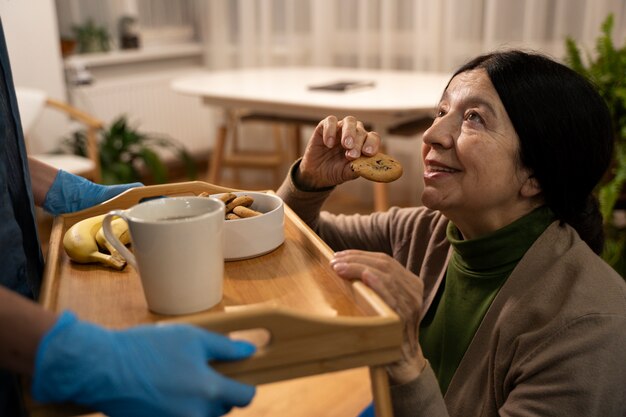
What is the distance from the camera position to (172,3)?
16.3ft

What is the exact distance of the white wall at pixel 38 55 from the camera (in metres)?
3.66

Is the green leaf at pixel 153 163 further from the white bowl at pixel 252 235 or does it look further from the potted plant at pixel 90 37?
the white bowl at pixel 252 235

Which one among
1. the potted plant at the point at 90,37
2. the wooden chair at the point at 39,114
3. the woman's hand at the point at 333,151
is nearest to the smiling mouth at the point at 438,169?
the woman's hand at the point at 333,151

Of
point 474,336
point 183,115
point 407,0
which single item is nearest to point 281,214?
point 474,336

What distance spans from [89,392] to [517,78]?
0.88 m

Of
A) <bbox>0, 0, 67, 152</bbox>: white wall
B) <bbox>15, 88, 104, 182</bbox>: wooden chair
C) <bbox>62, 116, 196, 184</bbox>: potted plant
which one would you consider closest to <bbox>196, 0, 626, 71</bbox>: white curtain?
<bbox>62, 116, 196, 184</bbox>: potted plant

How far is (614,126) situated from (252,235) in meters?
1.99

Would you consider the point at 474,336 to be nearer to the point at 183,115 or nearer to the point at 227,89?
the point at 227,89

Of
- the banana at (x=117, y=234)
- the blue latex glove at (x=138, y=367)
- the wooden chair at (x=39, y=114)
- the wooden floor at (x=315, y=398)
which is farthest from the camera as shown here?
the wooden chair at (x=39, y=114)

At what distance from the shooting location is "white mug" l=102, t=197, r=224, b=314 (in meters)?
0.73

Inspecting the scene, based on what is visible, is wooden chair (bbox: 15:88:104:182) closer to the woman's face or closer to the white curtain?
the white curtain

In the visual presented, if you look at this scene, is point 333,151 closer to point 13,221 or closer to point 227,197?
point 227,197

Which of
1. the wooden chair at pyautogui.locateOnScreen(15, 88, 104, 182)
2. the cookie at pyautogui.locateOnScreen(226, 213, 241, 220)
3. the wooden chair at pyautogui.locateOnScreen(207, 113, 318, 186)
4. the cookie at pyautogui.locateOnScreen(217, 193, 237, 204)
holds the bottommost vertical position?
the wooden chair at pyautogui.locateOnScreen(207, 113, 318, 186)

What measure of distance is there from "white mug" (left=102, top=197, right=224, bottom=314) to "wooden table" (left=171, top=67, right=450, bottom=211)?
2.08 m
